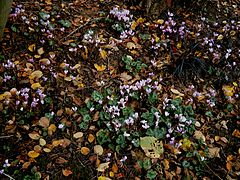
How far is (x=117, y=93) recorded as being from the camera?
3.95m

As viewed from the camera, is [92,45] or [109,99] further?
[92,45]

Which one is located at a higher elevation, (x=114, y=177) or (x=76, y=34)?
(x=76, y=34)

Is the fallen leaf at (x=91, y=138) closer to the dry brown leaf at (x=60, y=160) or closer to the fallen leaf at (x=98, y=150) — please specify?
the fallen leaf at (x=98, y=150)

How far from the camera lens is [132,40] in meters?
4.57

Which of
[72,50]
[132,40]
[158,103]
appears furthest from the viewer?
[132,40]

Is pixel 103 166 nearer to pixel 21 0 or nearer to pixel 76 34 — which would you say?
pixel 76 34

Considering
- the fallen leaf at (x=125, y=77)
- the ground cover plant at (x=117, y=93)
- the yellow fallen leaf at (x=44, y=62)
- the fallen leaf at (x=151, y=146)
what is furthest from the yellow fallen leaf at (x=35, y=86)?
the fallen leaf at (x=151, y=146)

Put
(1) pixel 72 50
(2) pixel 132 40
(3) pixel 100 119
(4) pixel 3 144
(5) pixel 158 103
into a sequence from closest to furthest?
(4) pixel 3 144 → (3) pixel 100 119 → (5) pixel 158 103 → (1) pixel 72 50 → (2) pixel 132 40

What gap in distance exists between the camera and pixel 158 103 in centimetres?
394

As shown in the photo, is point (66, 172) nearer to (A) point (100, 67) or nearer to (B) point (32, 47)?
(A) point (100, 67)

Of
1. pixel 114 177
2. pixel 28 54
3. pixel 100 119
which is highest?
pixel 28 54

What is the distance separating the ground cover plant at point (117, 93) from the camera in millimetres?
3402

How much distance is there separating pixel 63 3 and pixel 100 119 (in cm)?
211

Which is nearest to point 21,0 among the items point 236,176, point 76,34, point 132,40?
point 76,34
